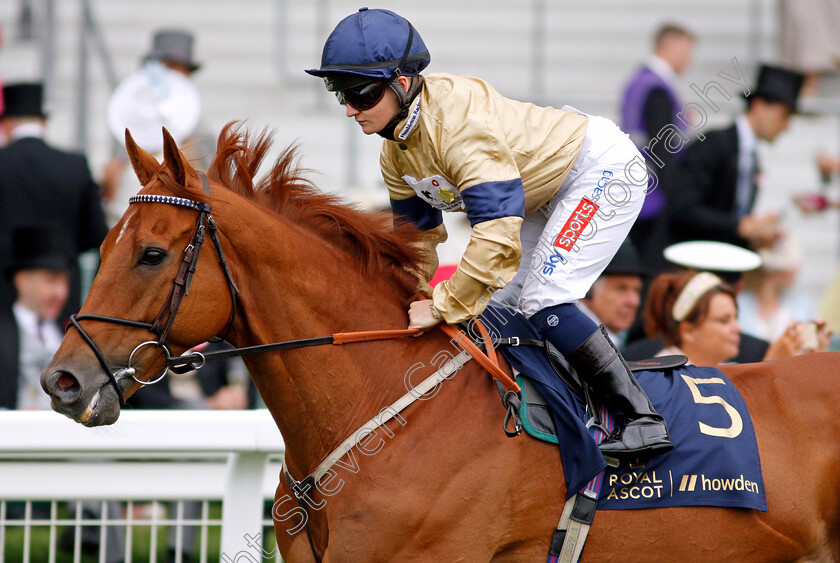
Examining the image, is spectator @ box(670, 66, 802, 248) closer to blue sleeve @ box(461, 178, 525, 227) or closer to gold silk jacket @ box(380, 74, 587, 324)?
gold silk jacket @ box(380, 74, 587, 324)

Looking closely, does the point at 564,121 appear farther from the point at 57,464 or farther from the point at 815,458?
the point at 57,464

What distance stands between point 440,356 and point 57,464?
1.58m

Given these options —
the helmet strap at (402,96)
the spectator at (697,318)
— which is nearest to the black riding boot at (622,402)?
the helmet strap at (402,96)

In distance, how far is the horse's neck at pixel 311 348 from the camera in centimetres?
301

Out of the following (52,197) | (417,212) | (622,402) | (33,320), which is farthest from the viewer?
(52,197)

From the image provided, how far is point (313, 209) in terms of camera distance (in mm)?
3223

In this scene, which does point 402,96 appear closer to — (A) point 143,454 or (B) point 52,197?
(A) point 143,454

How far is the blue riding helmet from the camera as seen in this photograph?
300 cm

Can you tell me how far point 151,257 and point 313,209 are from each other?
0.58 metres

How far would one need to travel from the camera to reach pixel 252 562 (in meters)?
3.59

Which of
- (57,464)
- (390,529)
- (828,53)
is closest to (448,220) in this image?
(828,53)

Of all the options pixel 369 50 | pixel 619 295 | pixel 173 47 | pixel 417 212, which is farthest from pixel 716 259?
pixel 173 47

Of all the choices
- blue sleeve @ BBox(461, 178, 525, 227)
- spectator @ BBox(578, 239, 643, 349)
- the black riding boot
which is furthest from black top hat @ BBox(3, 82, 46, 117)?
the black riding boot

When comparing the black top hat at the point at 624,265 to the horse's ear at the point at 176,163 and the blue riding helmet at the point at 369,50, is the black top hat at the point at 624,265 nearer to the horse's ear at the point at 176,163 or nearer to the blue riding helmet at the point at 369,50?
the blue riding helmet at the point at 369,50
